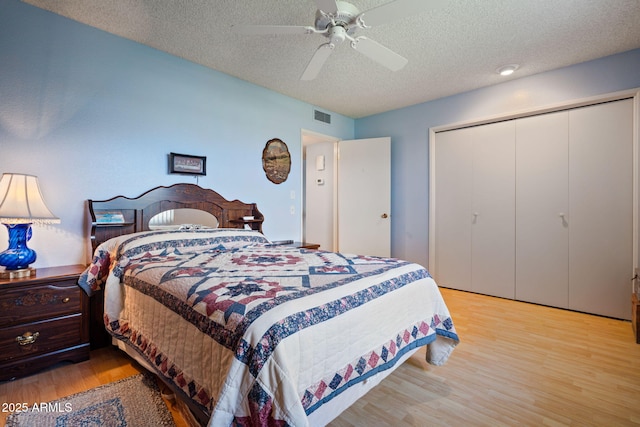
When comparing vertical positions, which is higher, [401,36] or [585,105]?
[401,36]

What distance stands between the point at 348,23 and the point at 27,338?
9.07 ft

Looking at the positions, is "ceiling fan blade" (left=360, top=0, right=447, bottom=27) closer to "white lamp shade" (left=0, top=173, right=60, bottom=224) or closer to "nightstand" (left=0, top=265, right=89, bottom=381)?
"white lamp shade" (left=0, top=173, right=60, bottom=224)

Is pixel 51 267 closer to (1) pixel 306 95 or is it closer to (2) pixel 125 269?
(2) pixel 125 269

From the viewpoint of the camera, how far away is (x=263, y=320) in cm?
102

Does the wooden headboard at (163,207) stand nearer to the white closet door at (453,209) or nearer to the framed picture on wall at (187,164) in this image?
the framed picture on wall at (187,164)

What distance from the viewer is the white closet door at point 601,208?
270 centimetres

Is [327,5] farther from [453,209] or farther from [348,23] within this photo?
[453,209]

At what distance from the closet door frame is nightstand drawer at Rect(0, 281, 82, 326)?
12.1 feet

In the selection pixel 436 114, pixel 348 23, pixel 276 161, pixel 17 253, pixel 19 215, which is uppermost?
pixel 436 114

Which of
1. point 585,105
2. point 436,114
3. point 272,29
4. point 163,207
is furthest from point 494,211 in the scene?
point 163,207

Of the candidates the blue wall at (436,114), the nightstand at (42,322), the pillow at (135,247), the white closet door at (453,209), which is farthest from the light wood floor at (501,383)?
the blue wall at (436,114)

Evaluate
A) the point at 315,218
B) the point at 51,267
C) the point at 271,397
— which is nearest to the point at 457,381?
the point at 271,397

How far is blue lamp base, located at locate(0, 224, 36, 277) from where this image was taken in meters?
1.82

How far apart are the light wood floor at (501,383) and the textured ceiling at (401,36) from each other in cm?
245
